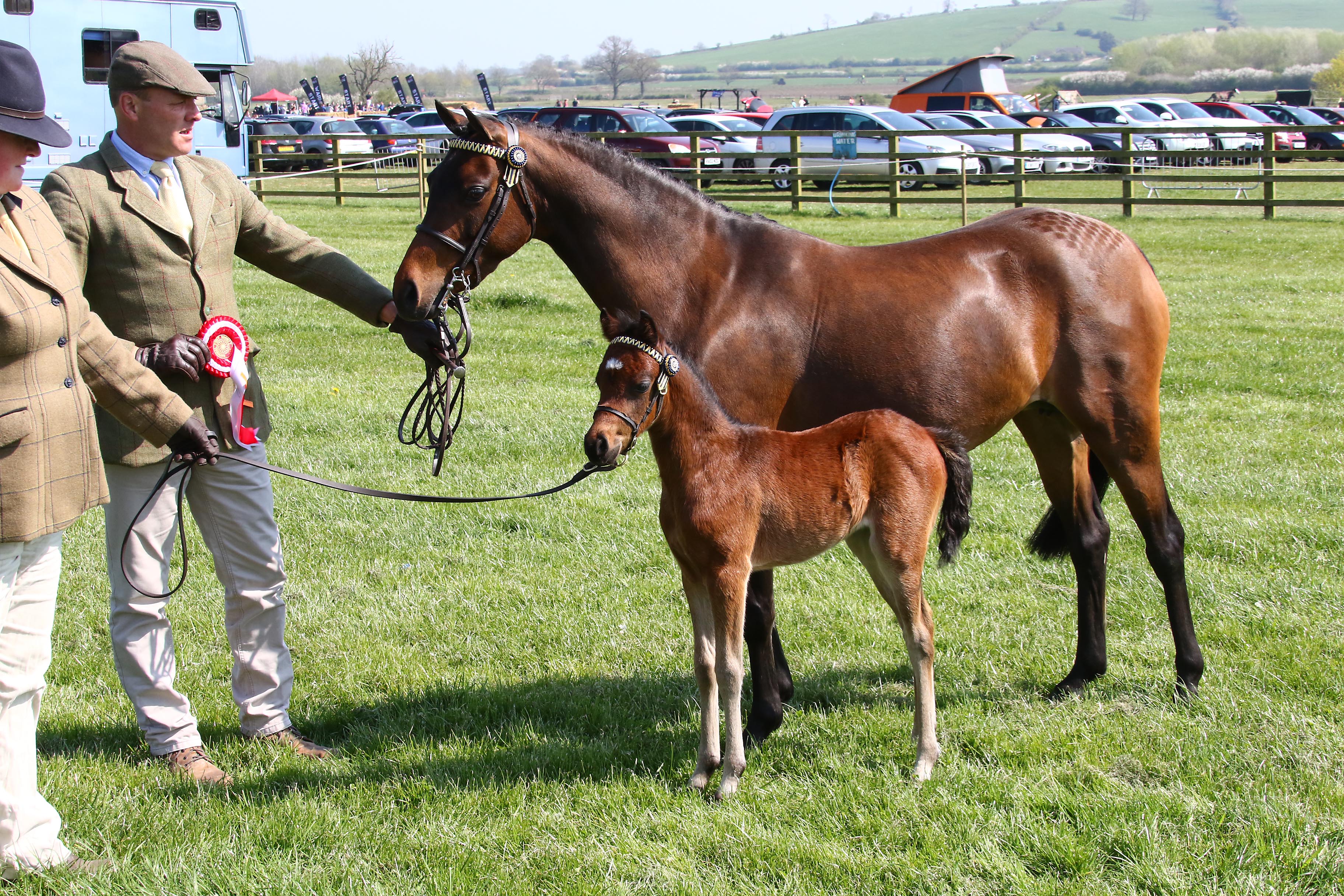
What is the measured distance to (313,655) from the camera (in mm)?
4973

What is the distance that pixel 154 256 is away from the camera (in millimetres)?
3715

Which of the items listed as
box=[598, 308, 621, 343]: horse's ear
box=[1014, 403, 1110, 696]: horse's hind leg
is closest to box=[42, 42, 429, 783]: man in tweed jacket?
box=[598, 308, 621, 343]: horse's ear

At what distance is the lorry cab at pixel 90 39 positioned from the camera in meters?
19.2

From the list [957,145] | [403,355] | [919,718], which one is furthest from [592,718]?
[957,145]

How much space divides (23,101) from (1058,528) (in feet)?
13.9

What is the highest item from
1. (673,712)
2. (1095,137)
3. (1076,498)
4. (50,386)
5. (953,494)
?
(1095,137)

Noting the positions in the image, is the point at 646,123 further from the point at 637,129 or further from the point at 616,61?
the point at 616,61

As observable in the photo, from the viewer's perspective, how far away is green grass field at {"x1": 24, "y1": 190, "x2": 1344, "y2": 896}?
3.29 metres

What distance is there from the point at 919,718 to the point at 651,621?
169cm

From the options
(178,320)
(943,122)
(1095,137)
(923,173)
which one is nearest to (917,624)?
(178,320)

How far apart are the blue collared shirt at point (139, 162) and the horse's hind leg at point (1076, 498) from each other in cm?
342

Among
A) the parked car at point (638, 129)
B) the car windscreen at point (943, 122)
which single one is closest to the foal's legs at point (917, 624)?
the parked car at point (638, 129)

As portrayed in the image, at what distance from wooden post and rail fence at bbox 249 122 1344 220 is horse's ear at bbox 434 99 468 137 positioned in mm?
14056

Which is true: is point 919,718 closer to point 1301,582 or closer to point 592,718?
point 592,718
